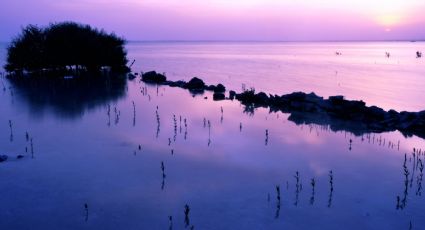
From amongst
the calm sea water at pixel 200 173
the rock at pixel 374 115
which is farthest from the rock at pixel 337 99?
the calm sea water at pixel 200 173

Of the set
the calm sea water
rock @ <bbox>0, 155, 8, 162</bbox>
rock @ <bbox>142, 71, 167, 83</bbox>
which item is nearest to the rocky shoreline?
the calm sea water

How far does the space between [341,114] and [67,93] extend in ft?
62.5

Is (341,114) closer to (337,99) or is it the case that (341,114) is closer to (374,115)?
(337,99)

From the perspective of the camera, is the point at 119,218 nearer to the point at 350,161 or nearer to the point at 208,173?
the point at 208,173

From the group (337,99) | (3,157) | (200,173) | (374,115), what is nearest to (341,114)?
(337,99)

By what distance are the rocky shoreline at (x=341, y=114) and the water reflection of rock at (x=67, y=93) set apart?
943cm

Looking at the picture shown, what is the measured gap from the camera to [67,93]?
98.2ft

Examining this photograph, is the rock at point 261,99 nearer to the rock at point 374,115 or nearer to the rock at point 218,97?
the rock at point 218,97

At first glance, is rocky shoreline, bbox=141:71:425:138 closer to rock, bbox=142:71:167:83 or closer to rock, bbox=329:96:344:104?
rock, bbox=329:96:344:104

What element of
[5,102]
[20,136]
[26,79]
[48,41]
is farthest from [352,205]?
[48,41]

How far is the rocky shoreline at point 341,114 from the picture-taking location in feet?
61.4

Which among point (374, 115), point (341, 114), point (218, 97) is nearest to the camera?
point (374, 115)

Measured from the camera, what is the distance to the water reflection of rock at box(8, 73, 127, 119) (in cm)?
2342

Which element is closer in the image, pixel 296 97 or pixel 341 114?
pixel 341 114
